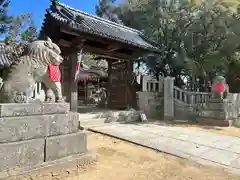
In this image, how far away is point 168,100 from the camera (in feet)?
30.2

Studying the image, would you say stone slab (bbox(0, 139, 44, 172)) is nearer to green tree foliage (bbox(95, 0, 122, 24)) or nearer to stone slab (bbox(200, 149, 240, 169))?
stone slab (bbox(200, 149, 240, 169))

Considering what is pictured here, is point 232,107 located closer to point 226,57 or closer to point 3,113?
point 226,57

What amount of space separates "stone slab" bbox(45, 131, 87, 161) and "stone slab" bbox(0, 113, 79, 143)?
3.6 inches

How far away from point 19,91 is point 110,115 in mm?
5305

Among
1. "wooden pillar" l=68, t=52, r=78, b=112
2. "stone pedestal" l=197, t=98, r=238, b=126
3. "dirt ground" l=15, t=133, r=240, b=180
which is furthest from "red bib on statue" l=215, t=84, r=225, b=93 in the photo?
"wooden pillar" l=68, t=52, r=78, b=112

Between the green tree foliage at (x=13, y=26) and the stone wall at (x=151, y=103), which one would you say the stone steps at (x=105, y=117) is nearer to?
the stone wall at (x=151, y=103)

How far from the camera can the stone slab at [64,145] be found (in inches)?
123

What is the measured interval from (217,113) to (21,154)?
7.43 metres

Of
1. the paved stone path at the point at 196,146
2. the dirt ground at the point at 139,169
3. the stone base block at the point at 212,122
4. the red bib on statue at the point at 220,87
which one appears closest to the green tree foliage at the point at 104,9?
the red bib on statue at the point at 220,87

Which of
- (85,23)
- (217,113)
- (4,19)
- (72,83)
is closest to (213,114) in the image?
(217,113)

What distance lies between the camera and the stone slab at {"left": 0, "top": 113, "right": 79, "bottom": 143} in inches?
110

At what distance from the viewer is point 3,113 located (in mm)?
2801

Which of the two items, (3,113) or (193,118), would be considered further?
(193,118)

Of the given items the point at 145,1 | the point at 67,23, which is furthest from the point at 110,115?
the point at 145,1
